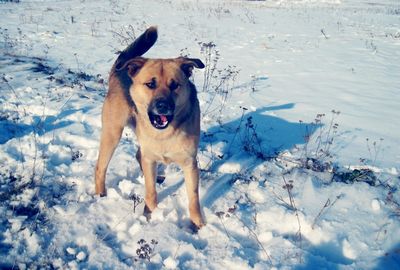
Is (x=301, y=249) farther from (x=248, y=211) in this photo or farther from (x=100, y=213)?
(x=100, y=213)

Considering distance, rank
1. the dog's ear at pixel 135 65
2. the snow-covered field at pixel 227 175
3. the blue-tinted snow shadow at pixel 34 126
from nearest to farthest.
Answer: the snow-covered field at pixel 227 175
the dog's ear at pixel 135 65
the blue-tinted snow shadow at pixel 34 126

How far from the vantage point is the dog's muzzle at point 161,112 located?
3.00 m

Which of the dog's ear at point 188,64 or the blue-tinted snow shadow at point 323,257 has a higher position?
the dog's ear at point 188,64

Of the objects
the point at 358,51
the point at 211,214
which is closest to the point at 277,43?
the point at 358,51

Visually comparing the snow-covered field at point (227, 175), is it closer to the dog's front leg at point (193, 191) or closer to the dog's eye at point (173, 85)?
the dog's front leg at point (193, 191)

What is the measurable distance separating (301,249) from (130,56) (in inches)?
107

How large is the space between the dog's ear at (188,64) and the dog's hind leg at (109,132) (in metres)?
0.73

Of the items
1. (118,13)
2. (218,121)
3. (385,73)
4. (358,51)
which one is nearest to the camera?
(218,121)

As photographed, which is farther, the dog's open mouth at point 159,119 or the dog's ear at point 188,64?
the dog's ear at point 188,64

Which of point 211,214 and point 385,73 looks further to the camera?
point 385,73

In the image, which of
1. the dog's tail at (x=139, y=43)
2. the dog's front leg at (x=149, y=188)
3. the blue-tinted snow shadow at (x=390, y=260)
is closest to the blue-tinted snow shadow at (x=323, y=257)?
the blue-tinted snow shadow at (x=390, y=260)

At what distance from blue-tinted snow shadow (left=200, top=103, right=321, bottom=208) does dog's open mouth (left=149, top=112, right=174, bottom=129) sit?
1.03m

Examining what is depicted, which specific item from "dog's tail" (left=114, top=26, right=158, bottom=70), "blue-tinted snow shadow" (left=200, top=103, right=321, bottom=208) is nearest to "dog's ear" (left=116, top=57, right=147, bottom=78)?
"dog's tail" (left=114, top=26, right=158, bottom=70)

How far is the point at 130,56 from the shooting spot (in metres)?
3.90
